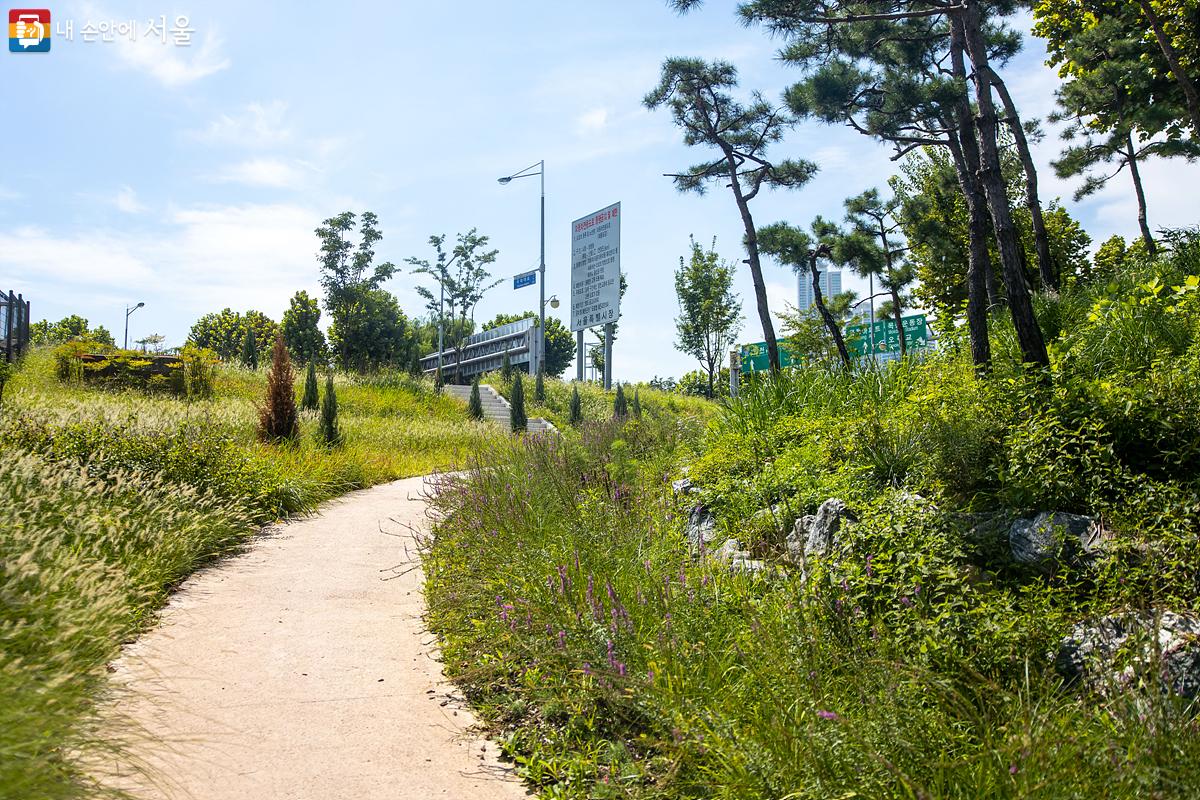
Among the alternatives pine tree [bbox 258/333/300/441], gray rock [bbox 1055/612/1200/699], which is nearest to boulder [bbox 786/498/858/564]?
gray rock [bbox 1055/612/1200/699]

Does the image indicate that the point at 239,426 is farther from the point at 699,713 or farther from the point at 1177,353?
the point at 1177,353

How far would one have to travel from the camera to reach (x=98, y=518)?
17.2ft

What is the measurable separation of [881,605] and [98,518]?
517cm

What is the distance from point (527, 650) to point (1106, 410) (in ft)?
11.0

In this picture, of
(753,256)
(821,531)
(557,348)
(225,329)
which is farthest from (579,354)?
(225,329)

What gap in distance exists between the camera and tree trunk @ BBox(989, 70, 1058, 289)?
9352 millimetres

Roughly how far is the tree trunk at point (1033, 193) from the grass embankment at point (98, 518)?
7.69 metres

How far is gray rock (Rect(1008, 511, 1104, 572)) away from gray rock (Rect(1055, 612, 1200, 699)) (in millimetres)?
433

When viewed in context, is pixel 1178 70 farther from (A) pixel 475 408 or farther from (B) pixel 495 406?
(B) pixel 495 406

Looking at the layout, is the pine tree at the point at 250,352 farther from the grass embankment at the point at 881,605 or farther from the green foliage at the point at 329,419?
the grass embankment at the point at 881,605

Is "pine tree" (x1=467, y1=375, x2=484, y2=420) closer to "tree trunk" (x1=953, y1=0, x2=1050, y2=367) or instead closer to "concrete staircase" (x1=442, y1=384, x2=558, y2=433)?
"concrete staircase" (x1=442, y1=384, x2=558, y2=433)

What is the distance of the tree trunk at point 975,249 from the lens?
552 centimetres

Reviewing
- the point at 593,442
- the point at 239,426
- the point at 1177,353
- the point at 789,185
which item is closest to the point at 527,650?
the point at 1177,353

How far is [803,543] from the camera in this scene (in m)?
3.82
